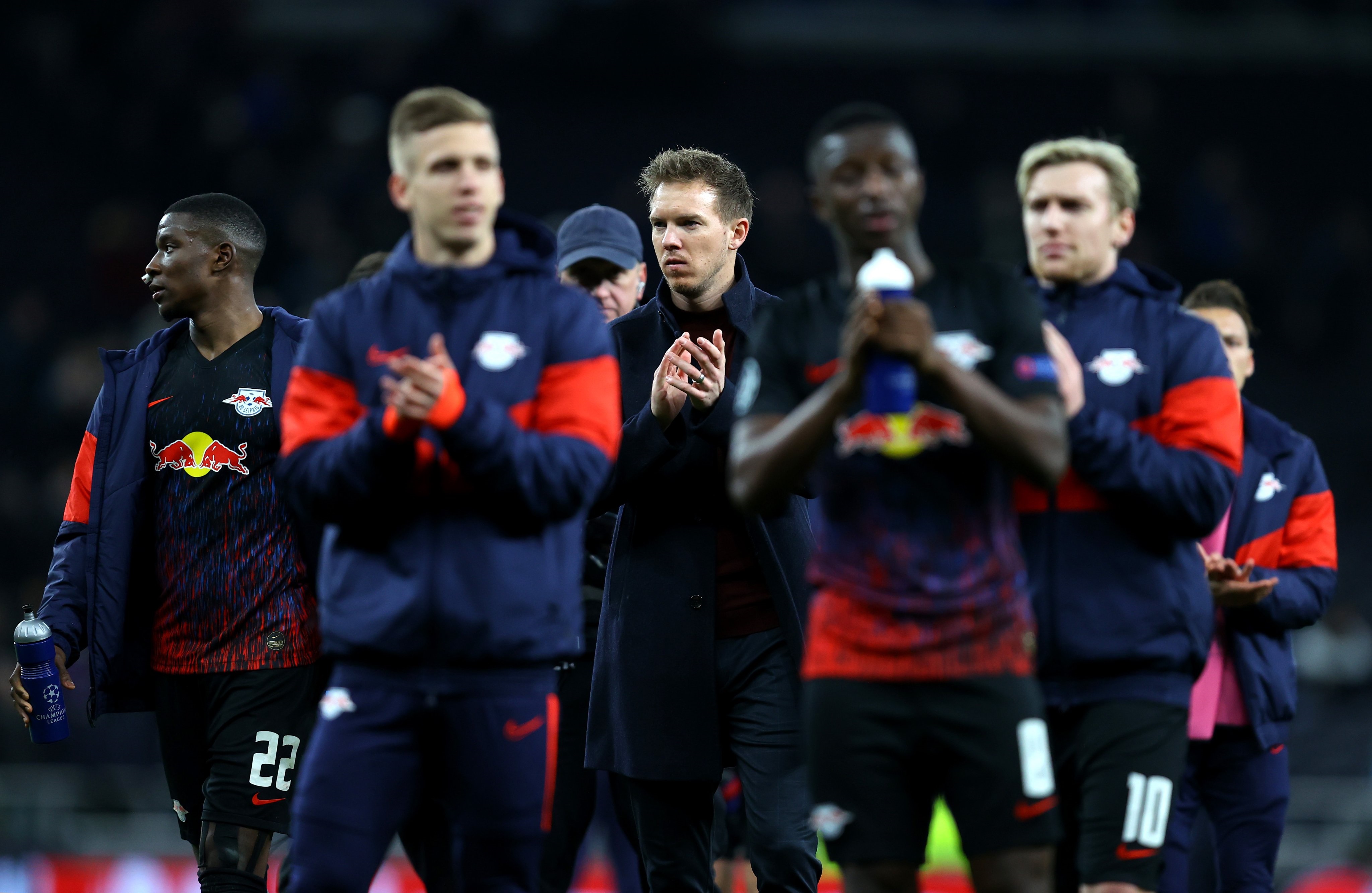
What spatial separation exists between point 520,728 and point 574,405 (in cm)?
85

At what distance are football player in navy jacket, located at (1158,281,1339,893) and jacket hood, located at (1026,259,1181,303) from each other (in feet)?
4.78

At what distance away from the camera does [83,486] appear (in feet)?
19.7

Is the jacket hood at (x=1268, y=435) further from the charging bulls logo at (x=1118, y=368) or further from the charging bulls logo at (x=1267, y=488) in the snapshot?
the charging bulls logo at (x=1118, y=368)

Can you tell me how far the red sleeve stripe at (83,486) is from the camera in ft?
19.6

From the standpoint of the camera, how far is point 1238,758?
20.1 ft

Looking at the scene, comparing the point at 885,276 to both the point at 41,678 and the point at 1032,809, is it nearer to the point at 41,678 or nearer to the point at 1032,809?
the point at 1032,809

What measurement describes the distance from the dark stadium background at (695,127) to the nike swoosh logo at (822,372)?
10.6 metres

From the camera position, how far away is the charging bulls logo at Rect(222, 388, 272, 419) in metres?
5.79

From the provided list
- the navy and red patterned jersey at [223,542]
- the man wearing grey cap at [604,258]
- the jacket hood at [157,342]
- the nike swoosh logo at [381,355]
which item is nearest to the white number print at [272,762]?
the navy and red patterned jersey at [223,542]

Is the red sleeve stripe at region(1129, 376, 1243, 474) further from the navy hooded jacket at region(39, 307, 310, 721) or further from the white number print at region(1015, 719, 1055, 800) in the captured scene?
the navy hooded jacket at region(39, 307, 310, 721)

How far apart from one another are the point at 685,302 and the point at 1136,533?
6.98ft

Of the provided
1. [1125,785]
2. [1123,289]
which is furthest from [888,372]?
[1125,785]

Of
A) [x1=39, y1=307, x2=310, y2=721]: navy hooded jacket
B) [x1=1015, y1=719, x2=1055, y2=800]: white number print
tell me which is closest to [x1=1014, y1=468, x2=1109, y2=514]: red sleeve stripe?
[x1=1015, y1=719, x2=1055, y2=800]: white number print

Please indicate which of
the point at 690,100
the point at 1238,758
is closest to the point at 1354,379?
the point at 690,100
